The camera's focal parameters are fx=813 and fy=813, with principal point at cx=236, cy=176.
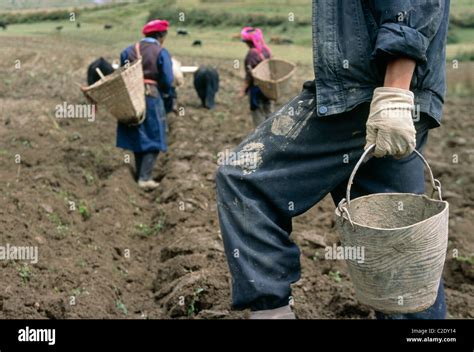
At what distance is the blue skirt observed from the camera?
6.75 m

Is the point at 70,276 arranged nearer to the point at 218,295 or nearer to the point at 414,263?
the point at 218,295

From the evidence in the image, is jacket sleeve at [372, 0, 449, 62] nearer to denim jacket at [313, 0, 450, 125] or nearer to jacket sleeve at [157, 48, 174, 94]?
denim jacket at [313, 0, 450, 125]

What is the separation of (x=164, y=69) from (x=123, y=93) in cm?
70

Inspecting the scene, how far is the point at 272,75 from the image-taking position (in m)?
8.54

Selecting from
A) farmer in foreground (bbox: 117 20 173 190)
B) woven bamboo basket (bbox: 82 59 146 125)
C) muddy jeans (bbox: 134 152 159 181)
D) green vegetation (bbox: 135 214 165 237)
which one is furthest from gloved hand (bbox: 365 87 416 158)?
muddy jeans (bbox: 134 152 159 181)

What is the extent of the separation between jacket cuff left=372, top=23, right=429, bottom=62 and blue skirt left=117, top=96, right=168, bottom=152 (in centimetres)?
420

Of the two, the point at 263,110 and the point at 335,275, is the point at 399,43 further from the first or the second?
the point at 263,110

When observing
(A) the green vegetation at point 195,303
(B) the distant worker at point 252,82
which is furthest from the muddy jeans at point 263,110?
(A) the green vegetation at point 195,303

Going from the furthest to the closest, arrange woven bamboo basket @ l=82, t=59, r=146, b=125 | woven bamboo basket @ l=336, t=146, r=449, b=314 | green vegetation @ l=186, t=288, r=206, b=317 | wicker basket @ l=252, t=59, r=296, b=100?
wicker basket @ l=252, t=59, r=296, b=100
woven bamboo basket @ l=82, t=59, r=146, b=125
green vegetation @ l=186, t=288, r=206, b=317
woven bamboo basket @ l=336, t=146, r=449, b=314

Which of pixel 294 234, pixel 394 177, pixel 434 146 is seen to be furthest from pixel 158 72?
pixel 394 177

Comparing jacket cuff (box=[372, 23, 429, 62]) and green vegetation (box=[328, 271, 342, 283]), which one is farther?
green vegetation (box=[328, 271, 342, 283])

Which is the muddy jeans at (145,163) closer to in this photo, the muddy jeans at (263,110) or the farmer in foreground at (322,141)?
the muddy jeans at (263,110)

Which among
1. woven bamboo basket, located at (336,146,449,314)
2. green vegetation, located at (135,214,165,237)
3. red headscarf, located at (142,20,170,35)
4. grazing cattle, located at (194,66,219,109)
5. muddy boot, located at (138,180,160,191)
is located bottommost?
grazing cattle, located at (194,66,219,109)

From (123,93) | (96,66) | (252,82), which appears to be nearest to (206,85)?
(96,66)
